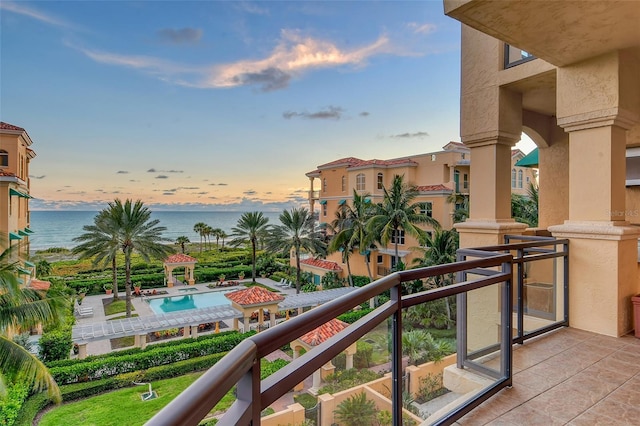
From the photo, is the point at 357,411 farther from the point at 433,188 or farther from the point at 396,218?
the point at 433,188

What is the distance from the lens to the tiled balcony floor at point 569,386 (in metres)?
2.54

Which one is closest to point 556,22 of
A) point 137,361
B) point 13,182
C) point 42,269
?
point 137,361

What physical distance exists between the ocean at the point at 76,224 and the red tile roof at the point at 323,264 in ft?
88.7

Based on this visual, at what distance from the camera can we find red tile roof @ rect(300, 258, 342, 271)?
2647cm

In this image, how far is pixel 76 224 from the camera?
89.3 m

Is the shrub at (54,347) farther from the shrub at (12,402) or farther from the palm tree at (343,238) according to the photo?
the palm tree at (343,238)

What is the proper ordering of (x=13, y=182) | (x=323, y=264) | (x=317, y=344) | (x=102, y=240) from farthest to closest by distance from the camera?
(x=323, y=264), (x=102, y=240), (x=13, y=182), (x=317, y=344)

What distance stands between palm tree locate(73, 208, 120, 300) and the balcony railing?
73.7 ft

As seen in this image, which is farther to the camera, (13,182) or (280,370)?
(13,182)

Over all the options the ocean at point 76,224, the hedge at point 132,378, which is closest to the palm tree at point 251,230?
the hedge at point 132,378

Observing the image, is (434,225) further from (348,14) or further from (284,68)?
(284,68)

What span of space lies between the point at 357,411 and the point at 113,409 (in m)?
11.8

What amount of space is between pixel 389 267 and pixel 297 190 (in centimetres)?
2992

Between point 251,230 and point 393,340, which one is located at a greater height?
point 393,340
